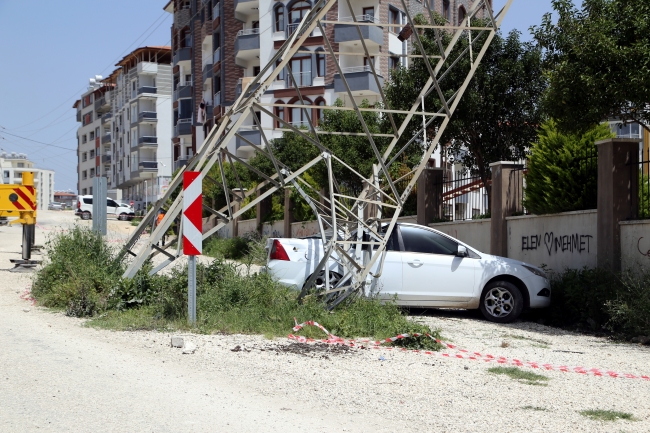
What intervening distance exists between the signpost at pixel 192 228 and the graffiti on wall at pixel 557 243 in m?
7.46

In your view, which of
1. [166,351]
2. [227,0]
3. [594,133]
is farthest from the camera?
[227,0]

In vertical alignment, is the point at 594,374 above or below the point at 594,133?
below

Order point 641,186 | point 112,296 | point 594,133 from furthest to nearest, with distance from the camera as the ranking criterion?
point 594,133 → point 641,186 → point 112,296

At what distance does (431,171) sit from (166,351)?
12584mm

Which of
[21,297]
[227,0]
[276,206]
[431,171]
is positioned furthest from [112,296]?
[227,0]

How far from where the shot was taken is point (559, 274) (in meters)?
15.1

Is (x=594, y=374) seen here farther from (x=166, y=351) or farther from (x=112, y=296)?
(x=112, y=296)

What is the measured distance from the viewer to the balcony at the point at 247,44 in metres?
57.0

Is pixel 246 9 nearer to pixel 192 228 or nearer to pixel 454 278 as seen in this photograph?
pixel 454 278

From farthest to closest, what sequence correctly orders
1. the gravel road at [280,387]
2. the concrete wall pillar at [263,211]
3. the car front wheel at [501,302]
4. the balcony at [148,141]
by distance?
1. the balcony at [148,141]
2. the concrete wall pillar at [263,211]
3. the car front wheel at [501,302]
4. the gravel road at [280,387]

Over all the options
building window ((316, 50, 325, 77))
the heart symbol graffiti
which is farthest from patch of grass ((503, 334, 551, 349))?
building window ((316, 50, 325, 77))

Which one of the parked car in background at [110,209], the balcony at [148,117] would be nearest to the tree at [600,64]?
the parked car in background at [110,209]

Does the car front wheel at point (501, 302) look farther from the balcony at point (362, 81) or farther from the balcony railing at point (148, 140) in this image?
the balcony railing at point (148, 140)

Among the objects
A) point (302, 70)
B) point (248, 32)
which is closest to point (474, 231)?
point (302, 70)
